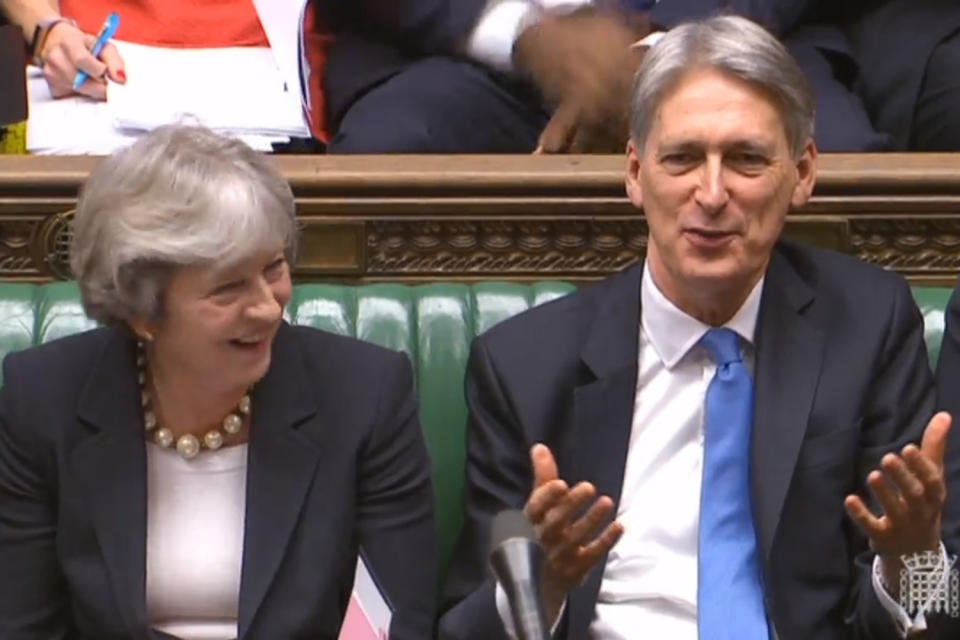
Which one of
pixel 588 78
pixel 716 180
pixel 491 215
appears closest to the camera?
pixel 716 180

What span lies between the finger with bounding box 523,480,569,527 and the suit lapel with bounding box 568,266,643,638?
0.89ft

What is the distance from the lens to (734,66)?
76.9 inches

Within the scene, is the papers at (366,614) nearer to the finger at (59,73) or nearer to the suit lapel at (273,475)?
the suit lapel at (273,475)

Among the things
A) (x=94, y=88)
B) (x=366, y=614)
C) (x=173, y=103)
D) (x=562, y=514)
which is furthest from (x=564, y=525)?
(x=94, y=88)

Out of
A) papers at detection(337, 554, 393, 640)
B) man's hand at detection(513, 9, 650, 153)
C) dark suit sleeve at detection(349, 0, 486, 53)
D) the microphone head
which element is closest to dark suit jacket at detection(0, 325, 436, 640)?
papers at detection(337, 554, 393, 640)

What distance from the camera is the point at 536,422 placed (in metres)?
2.01

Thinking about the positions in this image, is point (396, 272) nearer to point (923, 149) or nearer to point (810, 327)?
point (810, 327)

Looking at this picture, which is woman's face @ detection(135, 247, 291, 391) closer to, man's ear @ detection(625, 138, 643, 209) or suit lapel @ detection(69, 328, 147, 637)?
suit lapel @ detection(69, 328, 147, 637)

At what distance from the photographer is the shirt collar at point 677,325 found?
6.61ft

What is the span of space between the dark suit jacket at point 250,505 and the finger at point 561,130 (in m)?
0.75

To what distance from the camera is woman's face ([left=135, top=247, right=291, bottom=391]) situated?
75.7 inches

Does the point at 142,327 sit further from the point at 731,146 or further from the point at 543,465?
the point at 731,146

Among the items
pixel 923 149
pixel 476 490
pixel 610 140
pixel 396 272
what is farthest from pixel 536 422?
pixel 923 149

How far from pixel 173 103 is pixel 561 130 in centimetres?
55
